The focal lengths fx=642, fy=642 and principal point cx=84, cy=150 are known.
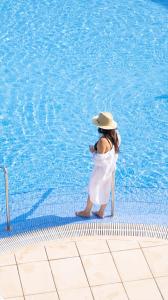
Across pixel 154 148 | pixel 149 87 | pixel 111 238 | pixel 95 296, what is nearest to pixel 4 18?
pixel 149 87

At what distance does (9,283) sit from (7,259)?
420mm

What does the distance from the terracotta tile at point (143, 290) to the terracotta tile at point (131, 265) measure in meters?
0.08

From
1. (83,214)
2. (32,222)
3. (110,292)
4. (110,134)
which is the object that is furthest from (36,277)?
(110,134)

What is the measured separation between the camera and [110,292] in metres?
7.32

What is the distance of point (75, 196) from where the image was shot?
9117 mm

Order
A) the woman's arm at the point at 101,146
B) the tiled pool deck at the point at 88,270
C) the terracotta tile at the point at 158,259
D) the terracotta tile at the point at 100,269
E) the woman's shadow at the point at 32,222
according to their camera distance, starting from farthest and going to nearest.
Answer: the woman's shadow at the point at 32,222 → the woman's arm at the point at 101,146 → the terracotta tile at the point at 158,259 → the terracotta tile at the point at 100,269 → the tiled pool deck at the point at 88,270

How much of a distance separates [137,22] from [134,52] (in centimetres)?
121

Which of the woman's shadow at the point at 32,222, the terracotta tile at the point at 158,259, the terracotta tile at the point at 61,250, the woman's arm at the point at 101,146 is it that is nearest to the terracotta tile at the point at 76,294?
the terracotta tile at the point at 61,250

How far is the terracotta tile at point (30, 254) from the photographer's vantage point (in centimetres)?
771

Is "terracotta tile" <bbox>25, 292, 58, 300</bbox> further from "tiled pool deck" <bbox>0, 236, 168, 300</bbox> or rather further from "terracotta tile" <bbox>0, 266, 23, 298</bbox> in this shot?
"terracotta tile" <bbox>0, 266, 23, 298</bbox>

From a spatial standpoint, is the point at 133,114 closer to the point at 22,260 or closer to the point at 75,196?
the point at 75,196

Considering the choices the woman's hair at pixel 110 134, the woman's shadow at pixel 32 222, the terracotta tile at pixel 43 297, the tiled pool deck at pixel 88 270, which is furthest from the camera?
the woman's shadow at pixel 32 222

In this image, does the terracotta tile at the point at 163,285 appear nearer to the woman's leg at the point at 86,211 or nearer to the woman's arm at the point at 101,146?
the woman's leg at the point at 86,211

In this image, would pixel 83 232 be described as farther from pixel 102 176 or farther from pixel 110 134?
pixel 110 134
